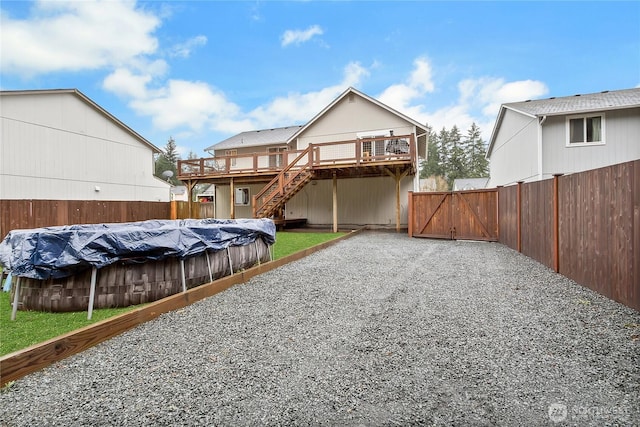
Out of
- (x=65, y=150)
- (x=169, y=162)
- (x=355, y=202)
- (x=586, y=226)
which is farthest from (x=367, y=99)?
(x=169, y=162)

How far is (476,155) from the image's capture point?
50.1 m

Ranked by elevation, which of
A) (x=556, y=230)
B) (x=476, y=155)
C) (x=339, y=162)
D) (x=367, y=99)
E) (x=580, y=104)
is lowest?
(x=556, y=230)

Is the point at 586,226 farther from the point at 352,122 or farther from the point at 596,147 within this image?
the point at 352,122

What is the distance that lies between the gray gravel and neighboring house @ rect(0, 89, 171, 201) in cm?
1398

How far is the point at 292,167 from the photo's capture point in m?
14.8

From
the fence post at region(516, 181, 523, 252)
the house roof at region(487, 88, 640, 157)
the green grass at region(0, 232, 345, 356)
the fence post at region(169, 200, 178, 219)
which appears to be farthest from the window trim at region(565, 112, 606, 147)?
the fence post at region(169, 200, 178, 219)

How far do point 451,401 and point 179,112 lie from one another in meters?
38.1

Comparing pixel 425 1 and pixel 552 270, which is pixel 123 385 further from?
pixel 425 1

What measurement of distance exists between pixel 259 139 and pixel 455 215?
47.6 feet

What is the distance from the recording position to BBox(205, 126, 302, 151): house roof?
20.4m

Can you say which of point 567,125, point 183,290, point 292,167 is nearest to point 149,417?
point 183,290

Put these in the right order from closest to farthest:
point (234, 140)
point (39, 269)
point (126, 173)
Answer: point (39, 269) → point (126, 173) → point (234, 140)
